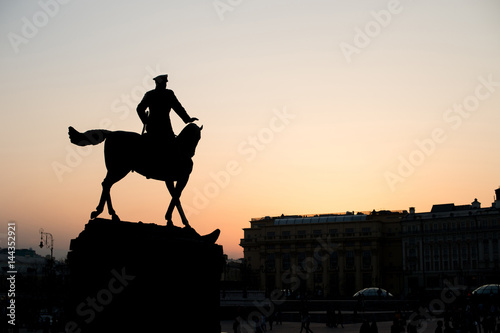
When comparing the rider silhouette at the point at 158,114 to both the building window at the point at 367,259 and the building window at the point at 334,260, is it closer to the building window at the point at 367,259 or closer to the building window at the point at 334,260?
the building window at the point at 367,259

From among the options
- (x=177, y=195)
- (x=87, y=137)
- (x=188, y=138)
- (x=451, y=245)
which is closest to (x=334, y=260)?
(x=451, y=245)

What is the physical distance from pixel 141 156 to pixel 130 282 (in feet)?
7.46

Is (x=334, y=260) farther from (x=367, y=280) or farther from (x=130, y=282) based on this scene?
(x=130, y=282)

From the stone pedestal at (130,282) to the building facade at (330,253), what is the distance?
108669 millimetres

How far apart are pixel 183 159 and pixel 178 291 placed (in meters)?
2.45

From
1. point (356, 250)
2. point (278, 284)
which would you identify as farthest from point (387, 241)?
point (278, 284)

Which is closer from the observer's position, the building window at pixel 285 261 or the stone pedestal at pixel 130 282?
the stone pedestal at pixel 130 282

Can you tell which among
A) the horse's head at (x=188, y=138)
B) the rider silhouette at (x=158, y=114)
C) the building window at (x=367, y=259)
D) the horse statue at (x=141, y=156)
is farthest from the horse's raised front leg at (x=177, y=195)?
the building window at (x=367, y=259)

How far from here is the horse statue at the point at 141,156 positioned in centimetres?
1123

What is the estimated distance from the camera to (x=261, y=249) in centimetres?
13275

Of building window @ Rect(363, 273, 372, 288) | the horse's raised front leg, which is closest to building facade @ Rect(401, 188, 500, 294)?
building window @ Rect(363, 273, 372, 288)

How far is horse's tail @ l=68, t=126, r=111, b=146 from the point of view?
35.8 feet

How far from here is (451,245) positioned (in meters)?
109

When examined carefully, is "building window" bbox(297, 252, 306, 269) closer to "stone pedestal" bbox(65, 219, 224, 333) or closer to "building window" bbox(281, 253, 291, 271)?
"building window" bbox(281, 253, 291, 271)
